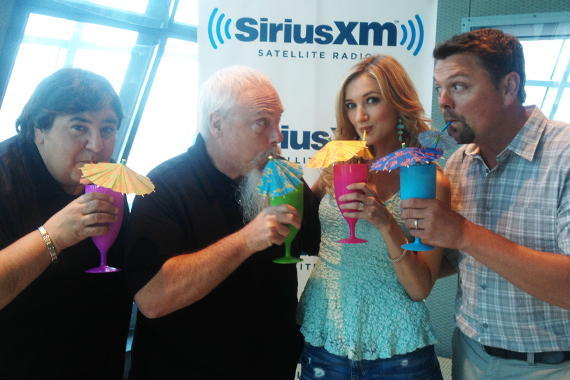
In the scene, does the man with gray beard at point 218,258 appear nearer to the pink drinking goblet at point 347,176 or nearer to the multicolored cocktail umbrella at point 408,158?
the pink drinking goblet at point 347,176

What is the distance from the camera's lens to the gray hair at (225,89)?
6.73 feet

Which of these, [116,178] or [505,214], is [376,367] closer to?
[505,214]

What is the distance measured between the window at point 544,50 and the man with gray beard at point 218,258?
9.69 feet

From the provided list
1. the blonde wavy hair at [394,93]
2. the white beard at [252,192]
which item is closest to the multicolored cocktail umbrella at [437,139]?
the blonde wavy hair at [394,93]

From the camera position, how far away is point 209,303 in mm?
1943

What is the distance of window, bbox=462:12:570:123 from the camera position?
3.95 metres

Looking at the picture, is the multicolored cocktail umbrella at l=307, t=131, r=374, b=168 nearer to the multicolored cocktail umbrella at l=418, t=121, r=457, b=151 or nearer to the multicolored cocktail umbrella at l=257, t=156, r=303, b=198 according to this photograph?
the multicolored cocktail umbrella at l=257, t=156, r=303, b=198

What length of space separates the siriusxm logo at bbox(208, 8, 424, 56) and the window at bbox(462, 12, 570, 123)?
121 centimetres

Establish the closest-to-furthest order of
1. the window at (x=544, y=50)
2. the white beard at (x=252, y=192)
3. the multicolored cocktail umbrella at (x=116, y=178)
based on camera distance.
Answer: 1. the multicolored cocktail umbrella at (x=116, y=178)
2. the white beard at (x=252, y=192)
3. the window at (x=544, y=50)

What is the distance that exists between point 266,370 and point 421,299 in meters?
0.74

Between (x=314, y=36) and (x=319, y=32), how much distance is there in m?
0.05

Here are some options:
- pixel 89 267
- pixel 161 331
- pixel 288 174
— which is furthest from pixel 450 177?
pixel 89 267

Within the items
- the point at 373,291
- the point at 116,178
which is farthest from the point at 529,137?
the point at 116,178

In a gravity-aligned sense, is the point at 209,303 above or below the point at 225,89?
below
